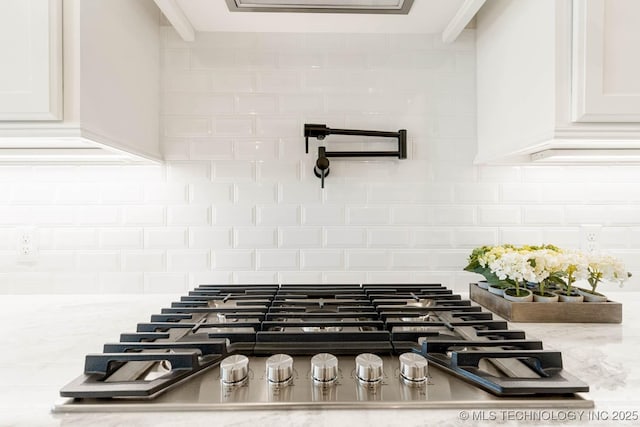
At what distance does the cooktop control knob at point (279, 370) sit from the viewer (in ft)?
2.06

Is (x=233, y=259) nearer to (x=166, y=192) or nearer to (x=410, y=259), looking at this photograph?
(x=166, y=192)

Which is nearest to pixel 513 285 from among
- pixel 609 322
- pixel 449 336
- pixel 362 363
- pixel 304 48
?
pixel 609 322

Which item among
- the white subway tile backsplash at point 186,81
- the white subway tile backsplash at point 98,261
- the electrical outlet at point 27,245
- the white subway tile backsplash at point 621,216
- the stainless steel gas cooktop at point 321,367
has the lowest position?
the stainless steel gas cooktop at point 321,367

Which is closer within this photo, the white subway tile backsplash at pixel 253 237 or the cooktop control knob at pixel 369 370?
the cooktop control knob at pixel 369 370

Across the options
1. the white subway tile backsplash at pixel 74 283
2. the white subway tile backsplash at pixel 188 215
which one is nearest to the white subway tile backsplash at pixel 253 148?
the white subway tile backsplash at pixel 188 215

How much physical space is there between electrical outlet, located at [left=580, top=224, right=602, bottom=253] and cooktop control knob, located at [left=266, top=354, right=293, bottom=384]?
128 cm

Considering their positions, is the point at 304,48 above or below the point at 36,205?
above

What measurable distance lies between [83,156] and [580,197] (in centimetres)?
174

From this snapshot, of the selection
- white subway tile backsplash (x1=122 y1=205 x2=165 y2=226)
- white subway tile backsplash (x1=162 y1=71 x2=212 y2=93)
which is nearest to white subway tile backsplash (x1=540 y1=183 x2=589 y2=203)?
white subway tile backsplash (x1=162 y1=71 x2=212 y2=93)

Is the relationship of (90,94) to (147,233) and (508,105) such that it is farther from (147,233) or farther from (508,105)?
(508,105)

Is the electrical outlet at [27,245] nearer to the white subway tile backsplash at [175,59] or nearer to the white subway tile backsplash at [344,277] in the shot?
the white subway tile backsplash at [175,59]

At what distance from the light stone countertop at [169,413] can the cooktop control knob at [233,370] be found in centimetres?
7

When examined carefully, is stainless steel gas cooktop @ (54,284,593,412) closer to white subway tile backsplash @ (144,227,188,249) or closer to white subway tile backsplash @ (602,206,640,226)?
white subway tile backsplash @ (144,227,188,249)

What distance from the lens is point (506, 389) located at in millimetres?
589
